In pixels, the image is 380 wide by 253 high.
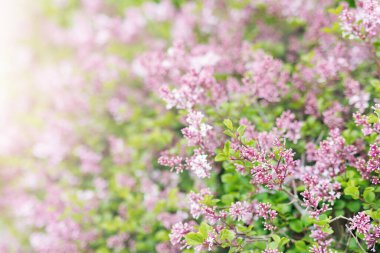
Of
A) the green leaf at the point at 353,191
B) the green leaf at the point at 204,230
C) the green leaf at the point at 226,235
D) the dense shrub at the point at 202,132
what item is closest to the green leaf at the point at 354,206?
the dense shrub at the point at 202,132

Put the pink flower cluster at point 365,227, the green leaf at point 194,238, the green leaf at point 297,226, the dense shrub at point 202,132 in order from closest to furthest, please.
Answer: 1. the pink flower cluster at point 365,227
2. the green leaf at point 194,238
3. the dense shrub at point 202,132
4. the green leaf at point 297,226

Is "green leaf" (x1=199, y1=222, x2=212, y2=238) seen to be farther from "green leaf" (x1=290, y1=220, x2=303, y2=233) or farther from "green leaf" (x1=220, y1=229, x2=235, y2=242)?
"green leaf" (x1=290, y1=220, x2=303, y2=233)

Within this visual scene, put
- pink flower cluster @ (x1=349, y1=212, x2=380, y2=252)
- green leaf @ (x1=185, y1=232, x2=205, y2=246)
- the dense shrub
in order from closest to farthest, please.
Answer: pink flower cluster @ (x1=349, y1=212, x2=380, y2=252), green leaf @ (x1=185, y1=232, x2=205, y2=246), the dense shrub

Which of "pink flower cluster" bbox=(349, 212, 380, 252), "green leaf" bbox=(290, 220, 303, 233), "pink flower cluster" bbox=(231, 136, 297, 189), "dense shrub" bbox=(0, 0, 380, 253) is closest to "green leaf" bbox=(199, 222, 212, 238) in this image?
"dense shrub" bbox=(0, 0, 380, 253)

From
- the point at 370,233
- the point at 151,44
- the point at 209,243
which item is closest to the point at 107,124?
the point at 151,44

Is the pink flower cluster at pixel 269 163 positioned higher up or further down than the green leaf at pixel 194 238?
higher up

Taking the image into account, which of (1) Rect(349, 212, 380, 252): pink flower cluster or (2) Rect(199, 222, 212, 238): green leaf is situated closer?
(1) Rect(349, 212, 380, 252): pink flower cluster

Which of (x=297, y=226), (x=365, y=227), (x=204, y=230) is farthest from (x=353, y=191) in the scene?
(x=204, y=230)

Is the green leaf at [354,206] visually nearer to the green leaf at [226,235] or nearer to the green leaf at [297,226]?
the green leaf at [297,226]

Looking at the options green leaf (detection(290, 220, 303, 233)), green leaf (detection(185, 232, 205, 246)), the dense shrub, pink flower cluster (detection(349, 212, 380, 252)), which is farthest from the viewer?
green leaf (detection(290, 220, 303, 233))

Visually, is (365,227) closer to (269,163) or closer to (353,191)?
(353,191)

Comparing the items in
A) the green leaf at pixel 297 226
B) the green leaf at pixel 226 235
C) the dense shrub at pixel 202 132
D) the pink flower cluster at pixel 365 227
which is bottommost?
the pink flower cluster at pixel 365 227

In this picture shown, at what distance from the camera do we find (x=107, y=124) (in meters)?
4.30

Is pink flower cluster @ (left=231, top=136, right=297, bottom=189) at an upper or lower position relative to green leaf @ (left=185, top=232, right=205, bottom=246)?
upper
